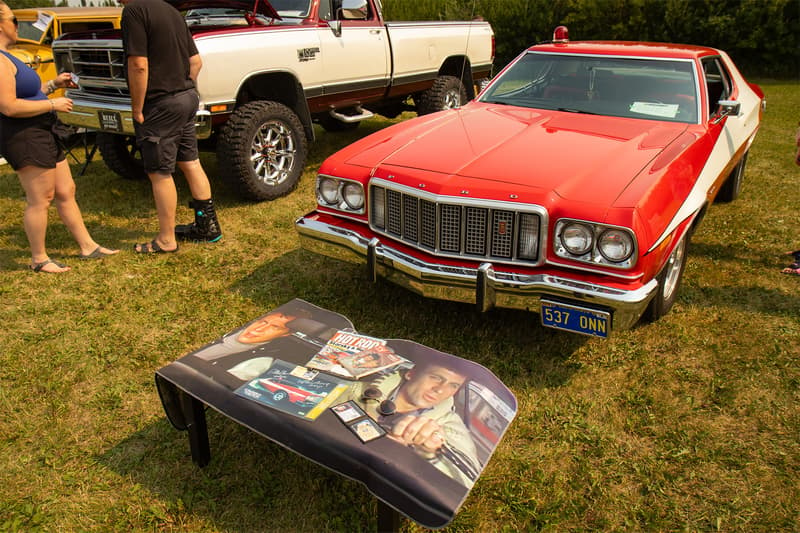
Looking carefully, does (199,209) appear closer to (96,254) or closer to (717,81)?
(96,254)

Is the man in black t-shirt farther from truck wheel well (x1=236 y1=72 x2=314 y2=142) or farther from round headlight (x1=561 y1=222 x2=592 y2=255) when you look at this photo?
round headlight (x1=561 y1=222 x2=592 y2=255)

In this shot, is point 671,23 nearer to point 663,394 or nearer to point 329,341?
point 663,394

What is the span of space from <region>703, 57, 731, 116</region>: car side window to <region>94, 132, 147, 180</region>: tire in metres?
5.76

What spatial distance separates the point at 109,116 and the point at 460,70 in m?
5.00

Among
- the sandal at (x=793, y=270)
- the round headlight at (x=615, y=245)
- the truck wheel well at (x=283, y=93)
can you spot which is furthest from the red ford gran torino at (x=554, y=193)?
the truck wheel well at (x=283, y=93)

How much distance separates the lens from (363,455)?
1.98 meters

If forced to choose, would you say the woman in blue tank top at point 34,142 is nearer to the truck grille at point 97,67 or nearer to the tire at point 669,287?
the truck grille at point 97,67

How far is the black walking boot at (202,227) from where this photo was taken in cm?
493

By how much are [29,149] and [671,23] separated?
1654 centimetres

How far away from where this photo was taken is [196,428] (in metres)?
2.55

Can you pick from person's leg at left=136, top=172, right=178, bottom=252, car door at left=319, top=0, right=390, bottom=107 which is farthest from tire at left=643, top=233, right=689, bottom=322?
car door at left=319, top=0, right=390, bottom=107

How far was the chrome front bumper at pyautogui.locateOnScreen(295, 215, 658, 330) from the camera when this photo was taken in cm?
282

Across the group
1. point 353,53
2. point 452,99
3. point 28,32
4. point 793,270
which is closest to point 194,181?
point 353,53

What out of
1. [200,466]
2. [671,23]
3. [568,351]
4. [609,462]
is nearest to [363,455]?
[200,466]
